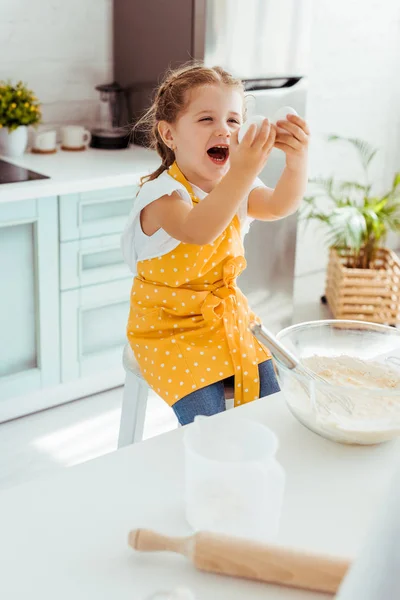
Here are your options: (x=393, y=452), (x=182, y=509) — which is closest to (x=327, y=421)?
(x=393, y=452)

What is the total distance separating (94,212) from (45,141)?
17.9 inches

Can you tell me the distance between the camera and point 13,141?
2818mm

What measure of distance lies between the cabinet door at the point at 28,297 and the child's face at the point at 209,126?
3.03 feet

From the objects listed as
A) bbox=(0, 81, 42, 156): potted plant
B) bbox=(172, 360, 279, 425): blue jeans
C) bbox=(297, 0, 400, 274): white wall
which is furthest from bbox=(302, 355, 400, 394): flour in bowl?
bbox=(297, 0, 400, 274): white wall

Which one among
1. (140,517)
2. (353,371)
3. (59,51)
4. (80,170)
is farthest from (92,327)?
(140,517)

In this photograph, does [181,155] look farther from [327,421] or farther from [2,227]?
[2,227]

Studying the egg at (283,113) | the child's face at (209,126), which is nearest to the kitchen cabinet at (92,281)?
the child's face at (209,126)

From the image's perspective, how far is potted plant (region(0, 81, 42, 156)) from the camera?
2758 millimetres

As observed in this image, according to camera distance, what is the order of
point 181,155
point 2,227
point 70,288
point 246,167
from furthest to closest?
1. point 70,288
2. point 2,227
3. point 181,155
4. point 246,167

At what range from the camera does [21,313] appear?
256cm

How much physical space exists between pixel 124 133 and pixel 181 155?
1.40m

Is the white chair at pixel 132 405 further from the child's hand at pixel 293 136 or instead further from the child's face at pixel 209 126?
the child's hand at pixel 293 136

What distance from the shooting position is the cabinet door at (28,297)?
2449mm

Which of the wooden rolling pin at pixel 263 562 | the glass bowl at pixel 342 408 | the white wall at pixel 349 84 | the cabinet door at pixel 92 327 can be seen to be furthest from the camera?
the white wall at pixel 349 84
